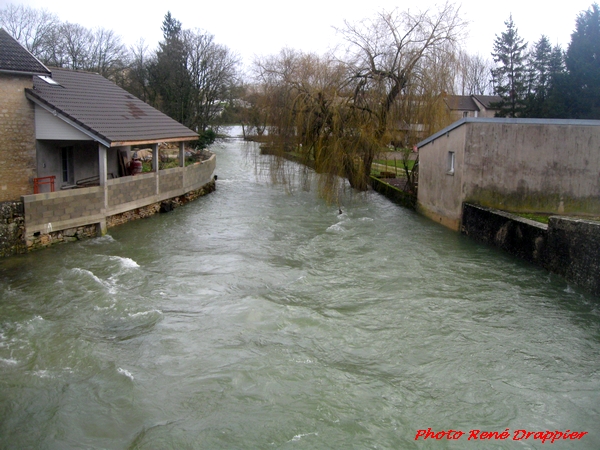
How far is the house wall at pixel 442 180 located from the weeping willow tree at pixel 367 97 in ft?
5.29

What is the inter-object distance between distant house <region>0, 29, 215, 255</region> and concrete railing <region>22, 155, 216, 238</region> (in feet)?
0.08

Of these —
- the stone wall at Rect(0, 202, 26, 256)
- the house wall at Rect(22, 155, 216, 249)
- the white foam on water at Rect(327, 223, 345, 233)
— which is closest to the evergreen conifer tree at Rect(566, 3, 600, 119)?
the white foam on water at Rect(327, 223, 345, 233)

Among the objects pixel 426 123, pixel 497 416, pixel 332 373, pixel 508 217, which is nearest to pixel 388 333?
pixel 332 373

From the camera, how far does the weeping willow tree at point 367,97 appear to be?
1880 cm

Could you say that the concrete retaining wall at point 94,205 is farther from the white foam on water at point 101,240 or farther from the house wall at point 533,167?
the house wall at point 533,167

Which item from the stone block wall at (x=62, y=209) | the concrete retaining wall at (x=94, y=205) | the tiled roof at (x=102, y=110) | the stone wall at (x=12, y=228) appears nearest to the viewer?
the stone wall at (x=12, y=228)

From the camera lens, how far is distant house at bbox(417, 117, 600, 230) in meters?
14.3

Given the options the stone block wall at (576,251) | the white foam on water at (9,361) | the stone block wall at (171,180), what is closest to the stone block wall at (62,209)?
the stone block wall at (171,180)

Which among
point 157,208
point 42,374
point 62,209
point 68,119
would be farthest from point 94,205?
point 42,374

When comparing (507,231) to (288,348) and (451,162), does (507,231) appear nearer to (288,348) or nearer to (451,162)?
(451,162)

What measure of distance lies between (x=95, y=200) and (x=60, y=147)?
2.98 meters

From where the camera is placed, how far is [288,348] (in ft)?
25.5

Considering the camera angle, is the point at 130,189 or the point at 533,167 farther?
the point at 130,189

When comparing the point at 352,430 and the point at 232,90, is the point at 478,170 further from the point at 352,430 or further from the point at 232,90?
the point at 232,90
